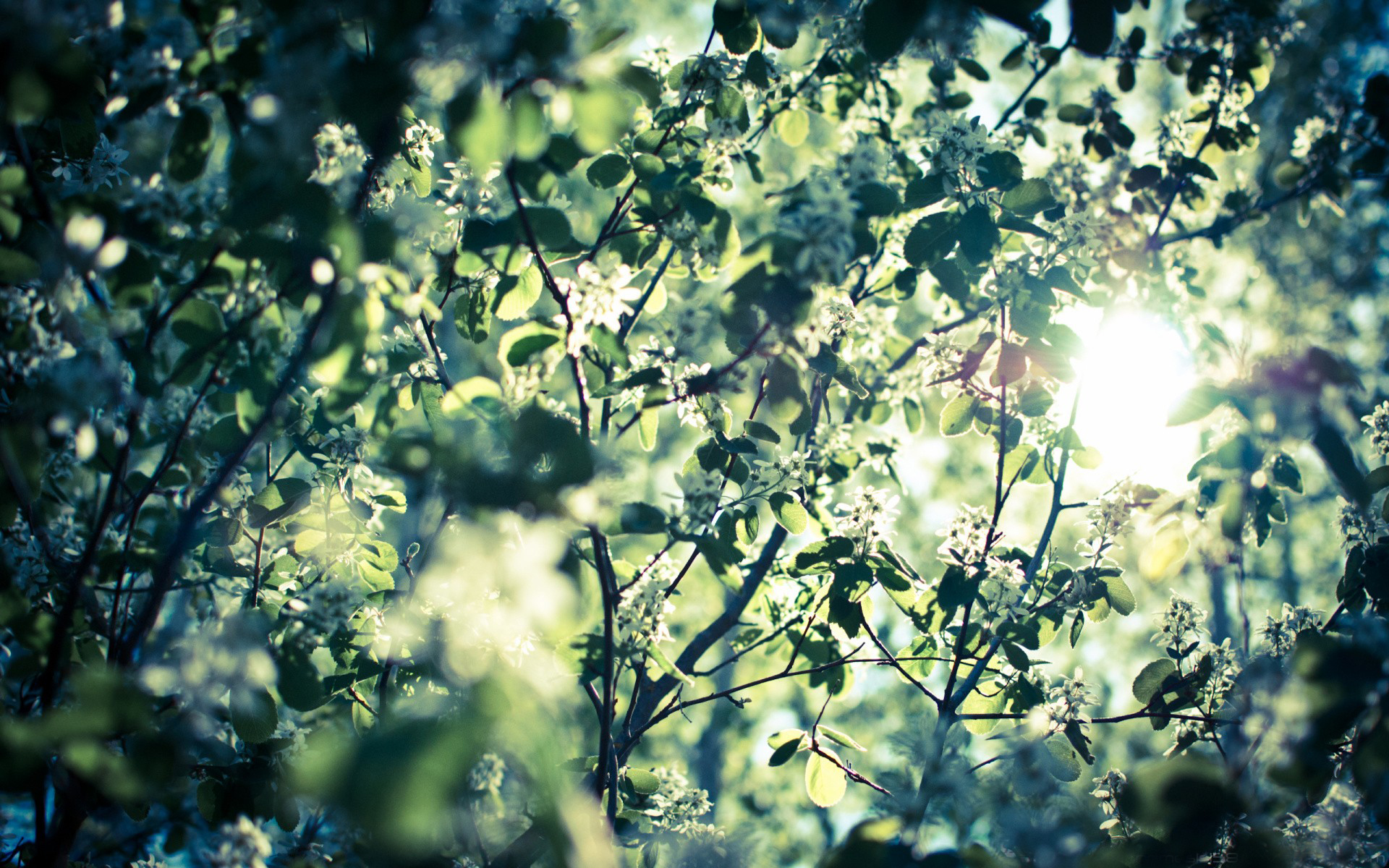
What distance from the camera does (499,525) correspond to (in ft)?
4.77

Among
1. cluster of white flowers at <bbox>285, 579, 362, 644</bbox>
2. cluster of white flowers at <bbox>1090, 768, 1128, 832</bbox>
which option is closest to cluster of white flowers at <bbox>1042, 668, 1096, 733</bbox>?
cluster of white flowers at <bbox>1090, 768, 1128, 832</bbox>

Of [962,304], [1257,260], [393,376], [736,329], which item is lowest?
[736,329]

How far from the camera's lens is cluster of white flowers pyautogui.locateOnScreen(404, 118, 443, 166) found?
7.18ft

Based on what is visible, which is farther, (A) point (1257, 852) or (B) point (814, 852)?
(B) point (814, 852)

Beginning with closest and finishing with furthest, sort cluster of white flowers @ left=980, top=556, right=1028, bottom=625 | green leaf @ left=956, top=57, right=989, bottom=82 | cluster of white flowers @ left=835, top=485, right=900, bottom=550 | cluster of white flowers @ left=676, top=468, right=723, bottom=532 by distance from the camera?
cluster of white flowers @ left=676, top=468, right=723, bottom=532 < cluster of white flowers @ left=980, top=556, right=1028, bottom=625 < cluster of white flowers @ left=835, top=485, right=900, bottom=550 < green leaf @ left=956, top=57, right=989, bottom=82

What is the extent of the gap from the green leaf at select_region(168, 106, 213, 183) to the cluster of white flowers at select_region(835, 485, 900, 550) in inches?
71.3

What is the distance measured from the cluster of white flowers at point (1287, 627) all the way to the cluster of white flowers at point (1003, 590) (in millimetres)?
872

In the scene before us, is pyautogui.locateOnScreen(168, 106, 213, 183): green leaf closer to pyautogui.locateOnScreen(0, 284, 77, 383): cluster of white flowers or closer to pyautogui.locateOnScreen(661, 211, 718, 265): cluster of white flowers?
pyautogui.locateOnScreen(0, 284, 77, 383): cluster of white flowers

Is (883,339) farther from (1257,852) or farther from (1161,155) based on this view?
(1257,852)

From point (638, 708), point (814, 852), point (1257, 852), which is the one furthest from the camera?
point (814, 852)

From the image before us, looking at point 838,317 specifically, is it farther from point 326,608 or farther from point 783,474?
point 326,608

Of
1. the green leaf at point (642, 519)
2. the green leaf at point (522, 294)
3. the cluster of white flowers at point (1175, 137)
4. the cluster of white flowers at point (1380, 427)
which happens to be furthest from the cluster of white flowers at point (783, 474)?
the cluster of white flowers at point (1175, 137)

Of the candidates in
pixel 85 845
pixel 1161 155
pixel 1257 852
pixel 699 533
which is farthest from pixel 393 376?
pixel 1161 155

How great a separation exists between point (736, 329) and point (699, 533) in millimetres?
544
